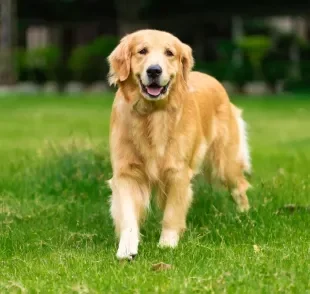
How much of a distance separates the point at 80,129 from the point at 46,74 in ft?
59.8

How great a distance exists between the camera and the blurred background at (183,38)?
31062 millimetres

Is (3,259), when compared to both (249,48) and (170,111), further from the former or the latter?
(249,48)

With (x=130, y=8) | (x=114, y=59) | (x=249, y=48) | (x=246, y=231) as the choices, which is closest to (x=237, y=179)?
(x=246, y=231)

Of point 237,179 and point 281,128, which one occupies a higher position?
point 237,179

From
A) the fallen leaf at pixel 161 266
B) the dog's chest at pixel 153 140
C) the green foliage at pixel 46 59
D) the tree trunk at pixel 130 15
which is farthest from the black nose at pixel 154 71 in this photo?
the green foliage at pixel 46 59

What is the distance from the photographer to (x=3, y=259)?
574 cm

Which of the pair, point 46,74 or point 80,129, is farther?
point 46,74

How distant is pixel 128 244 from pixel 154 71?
3.90 feet

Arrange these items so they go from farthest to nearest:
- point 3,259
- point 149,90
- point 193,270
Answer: point 149,90, point 3,259, point 193,270

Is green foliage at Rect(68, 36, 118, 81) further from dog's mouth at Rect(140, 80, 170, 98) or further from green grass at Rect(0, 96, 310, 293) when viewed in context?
dog's mouth at Rect(140, 80, 170, 98)

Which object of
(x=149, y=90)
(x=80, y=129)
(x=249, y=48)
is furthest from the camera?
(x=249, y=48)

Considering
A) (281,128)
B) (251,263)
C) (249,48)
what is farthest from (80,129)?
(249,48)

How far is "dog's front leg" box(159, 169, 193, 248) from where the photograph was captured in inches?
247

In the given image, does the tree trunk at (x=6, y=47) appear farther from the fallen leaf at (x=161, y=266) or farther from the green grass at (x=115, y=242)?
the fallen leaf at (x=161, y=266)
